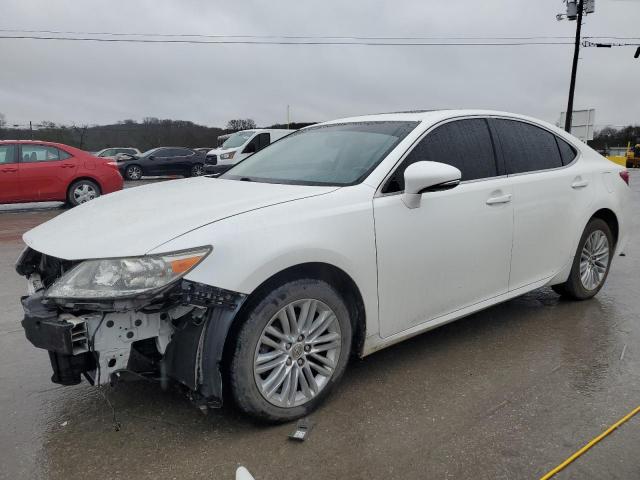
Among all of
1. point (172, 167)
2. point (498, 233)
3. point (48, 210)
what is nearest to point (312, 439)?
point (498, 233)

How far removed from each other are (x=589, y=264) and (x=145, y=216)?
144 inches

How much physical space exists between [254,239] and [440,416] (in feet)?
4.32

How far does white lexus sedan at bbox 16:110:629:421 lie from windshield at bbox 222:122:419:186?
15mm

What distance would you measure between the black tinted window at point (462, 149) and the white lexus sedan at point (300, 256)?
0.01 m

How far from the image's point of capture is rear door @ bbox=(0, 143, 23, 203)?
1098 cm

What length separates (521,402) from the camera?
2.90 m

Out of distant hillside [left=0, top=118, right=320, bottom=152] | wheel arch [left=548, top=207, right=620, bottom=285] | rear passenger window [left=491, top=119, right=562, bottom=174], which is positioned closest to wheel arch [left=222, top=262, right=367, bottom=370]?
rear passenger window [left=491, top=119, right=562, bottom=174]

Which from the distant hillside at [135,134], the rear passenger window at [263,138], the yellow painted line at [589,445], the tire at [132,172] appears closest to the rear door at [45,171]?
the rear passenger window at [263,138]

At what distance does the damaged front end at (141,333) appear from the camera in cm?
226

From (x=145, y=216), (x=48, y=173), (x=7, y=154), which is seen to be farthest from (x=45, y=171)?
(x=145, y=216)

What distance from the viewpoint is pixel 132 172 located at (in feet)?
77.1

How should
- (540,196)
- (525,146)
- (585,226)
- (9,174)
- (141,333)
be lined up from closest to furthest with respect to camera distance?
(141,333) < (540,196) < (525,146) < (585,226) < (9,174)

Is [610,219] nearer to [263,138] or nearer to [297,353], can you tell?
[297,353]

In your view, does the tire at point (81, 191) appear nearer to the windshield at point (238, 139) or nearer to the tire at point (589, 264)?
the windshield at point (238, 139)
